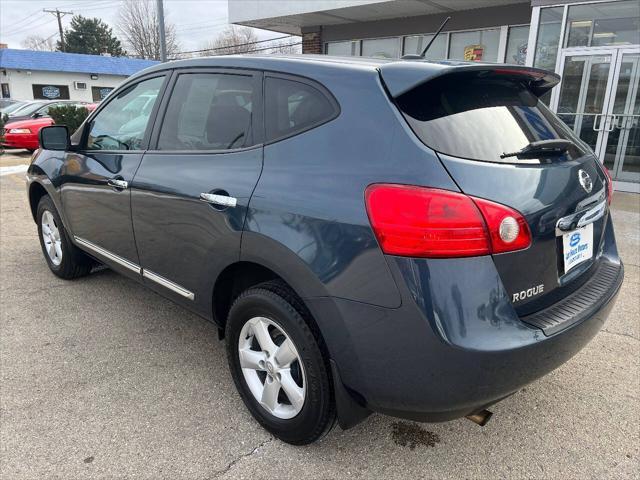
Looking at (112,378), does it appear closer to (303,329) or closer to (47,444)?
(47,444)

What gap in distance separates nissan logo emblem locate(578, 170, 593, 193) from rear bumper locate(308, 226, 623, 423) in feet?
2.00

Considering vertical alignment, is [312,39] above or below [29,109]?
above

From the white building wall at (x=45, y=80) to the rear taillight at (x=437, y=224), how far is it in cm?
3932

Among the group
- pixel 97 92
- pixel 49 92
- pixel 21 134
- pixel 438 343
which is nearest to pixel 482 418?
pixel 438 343

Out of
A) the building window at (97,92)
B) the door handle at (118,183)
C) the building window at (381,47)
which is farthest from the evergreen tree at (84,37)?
the door handle at (118,183)

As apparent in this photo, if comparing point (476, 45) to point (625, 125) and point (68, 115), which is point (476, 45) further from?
point (68, 115)

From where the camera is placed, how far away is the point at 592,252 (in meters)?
2.35

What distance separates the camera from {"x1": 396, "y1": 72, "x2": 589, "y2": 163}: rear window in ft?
6.17

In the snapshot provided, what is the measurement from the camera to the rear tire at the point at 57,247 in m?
4.12

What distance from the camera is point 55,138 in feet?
12.1

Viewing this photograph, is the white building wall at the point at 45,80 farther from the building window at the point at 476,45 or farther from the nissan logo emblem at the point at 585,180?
the nissan logo emblem at the point at 585,180

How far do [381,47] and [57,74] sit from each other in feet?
116

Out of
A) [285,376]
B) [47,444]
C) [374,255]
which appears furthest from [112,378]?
[374,255]

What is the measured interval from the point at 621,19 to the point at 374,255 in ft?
29.1
